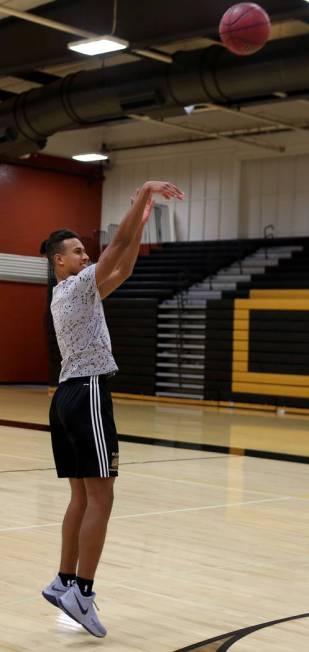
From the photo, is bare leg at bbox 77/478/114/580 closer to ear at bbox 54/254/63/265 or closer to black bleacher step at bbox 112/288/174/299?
ear at bbox 54/254/63/265

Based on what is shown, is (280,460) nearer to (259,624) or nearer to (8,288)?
(259,624)

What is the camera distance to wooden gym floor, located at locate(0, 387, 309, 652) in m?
3.88

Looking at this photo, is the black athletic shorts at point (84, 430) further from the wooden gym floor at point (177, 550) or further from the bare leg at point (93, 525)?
the wooden gym floor at point (177, 550)

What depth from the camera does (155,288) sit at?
20.8 m

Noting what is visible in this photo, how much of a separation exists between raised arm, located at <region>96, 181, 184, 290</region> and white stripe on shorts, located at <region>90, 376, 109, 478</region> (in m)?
0.45

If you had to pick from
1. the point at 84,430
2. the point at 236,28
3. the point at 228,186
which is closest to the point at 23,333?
the point at 228,186

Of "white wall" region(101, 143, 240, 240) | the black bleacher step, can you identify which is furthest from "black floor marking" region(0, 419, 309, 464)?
"white wall" region(101, 143, 240, 240)

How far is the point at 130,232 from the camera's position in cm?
390

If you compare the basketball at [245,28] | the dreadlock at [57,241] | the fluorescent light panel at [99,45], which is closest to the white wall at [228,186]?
the fluorescent light panel at [99,45]

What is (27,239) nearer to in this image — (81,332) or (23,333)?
(23,333)

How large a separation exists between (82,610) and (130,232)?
149cm

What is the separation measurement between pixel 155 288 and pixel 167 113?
5143 mm

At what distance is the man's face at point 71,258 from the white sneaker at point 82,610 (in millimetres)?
1289

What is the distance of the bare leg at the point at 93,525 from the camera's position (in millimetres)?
3908
